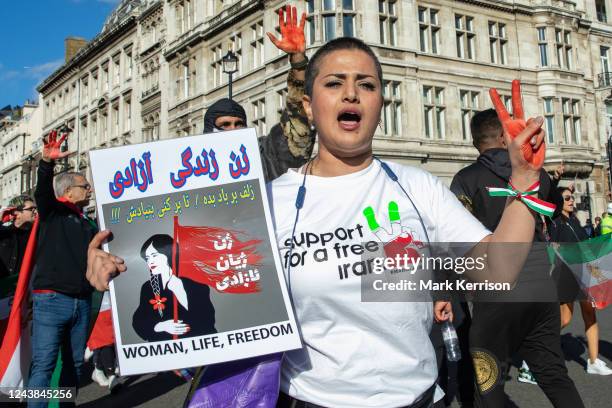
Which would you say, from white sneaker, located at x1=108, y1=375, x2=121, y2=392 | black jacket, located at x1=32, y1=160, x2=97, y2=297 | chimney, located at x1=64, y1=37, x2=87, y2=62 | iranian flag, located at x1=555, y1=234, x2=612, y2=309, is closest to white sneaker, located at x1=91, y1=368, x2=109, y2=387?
white sneaker, located at x1=108, y1=375, x2=121, y2=392

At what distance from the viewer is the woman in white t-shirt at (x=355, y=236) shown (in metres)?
1.61

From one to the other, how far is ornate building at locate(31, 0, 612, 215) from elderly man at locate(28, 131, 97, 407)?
16.2 metres

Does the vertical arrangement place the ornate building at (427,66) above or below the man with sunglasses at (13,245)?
above

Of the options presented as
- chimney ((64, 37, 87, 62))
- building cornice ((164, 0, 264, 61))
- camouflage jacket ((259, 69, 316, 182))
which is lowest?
camouflage jacket ((259, 69, 316, 182))

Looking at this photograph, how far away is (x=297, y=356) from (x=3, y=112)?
7820 cm

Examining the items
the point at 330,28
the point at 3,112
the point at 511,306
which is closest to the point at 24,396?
the point at 511,306

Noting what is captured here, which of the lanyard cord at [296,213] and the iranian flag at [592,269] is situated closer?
the lanyard cord at [296,213]

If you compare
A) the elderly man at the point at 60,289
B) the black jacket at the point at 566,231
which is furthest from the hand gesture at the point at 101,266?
the black jacket at the point at 566,231

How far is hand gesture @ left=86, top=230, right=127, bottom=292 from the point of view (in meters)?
1.67

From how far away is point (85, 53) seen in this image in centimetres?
4038

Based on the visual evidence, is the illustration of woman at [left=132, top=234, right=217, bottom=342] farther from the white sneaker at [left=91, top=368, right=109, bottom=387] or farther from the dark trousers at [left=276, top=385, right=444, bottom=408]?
the white sneaker at [left=91, top=368, right=109, bottom=387]

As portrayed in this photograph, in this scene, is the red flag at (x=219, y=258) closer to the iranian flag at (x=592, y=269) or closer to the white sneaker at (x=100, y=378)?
the iranian flag at (x=592, y=269)

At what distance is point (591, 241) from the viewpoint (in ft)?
17.8

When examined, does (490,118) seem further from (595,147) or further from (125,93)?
(125,93)
